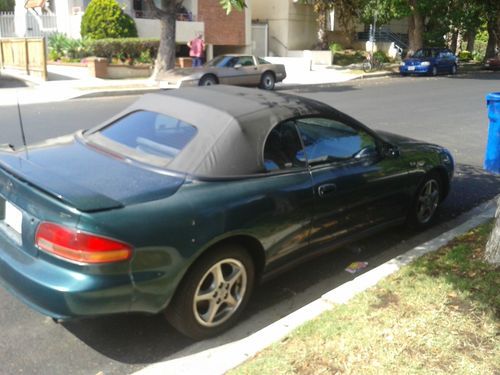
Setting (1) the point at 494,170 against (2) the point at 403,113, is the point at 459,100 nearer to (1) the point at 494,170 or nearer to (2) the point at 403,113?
(2) the point at 403,113

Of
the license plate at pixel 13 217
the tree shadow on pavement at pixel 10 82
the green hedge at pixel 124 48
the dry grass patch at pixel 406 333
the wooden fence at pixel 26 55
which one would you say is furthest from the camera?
the green hedge at pixel 124 48

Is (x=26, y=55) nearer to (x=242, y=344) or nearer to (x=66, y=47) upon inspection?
(x=66, y=47)

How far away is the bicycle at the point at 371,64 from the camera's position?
93.3ft

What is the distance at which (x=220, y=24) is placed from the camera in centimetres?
2888

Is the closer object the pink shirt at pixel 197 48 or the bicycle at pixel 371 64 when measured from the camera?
the pink shirt at pixel 197 48

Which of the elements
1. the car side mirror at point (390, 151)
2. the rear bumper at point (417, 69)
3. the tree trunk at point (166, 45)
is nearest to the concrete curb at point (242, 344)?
the car side mirror at point (390, 151)

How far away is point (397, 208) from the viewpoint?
4.86 meters

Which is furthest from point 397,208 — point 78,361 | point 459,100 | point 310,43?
point 310,43

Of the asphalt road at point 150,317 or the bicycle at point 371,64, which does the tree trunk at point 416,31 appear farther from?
the asphalt road at point 150,317

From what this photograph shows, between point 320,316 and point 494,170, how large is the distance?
207 inches

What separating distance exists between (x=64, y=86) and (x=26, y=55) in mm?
3042

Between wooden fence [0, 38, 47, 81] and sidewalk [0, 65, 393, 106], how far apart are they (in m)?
0.39

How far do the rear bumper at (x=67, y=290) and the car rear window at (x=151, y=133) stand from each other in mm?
989

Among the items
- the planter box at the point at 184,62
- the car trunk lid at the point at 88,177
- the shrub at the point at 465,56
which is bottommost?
the car trunk lid at the point at 88,177
